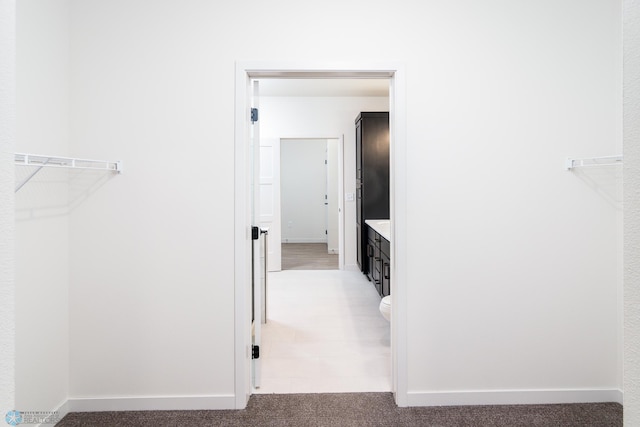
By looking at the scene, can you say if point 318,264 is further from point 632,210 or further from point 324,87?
point 632,210

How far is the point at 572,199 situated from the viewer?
2211 mm

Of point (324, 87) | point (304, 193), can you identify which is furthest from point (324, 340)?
point (304, 193)

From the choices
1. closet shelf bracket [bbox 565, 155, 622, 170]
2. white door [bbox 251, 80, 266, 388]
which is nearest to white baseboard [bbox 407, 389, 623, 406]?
white door [bbox 251, 80, 266, 388]

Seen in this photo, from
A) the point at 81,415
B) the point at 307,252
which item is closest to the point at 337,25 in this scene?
the point at 81,415

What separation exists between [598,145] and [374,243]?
274cm

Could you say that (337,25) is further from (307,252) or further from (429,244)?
(307,252)

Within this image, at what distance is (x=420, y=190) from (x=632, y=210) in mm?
1414

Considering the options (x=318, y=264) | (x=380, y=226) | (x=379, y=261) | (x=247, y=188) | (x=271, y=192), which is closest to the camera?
(x=247, y=188)

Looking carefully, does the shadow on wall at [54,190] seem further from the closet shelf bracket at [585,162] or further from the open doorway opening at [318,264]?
the closet shelf bracket at [585,162]

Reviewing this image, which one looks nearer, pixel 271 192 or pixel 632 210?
pixel 632 210

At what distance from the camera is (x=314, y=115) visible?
603 cm

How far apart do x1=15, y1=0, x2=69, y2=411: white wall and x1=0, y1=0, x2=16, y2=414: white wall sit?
3.69 ft

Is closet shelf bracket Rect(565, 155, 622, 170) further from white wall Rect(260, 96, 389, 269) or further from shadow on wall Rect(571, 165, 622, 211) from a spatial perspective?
white wall Rect(260, 96, 389, 269)

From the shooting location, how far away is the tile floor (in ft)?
8.26
